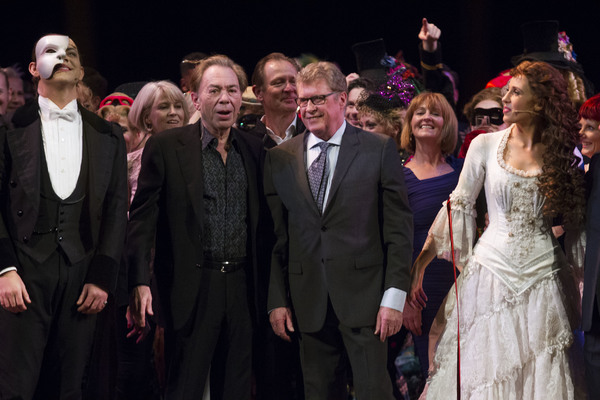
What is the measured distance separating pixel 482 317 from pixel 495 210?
0.46m

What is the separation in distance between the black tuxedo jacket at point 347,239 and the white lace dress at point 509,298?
434 mm

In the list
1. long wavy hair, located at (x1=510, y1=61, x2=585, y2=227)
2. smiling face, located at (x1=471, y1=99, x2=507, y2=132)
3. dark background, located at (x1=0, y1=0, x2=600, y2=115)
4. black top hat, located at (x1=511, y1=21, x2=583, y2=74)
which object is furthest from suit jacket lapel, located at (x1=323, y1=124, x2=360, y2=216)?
dark background, located at (x1=0, y1=0, x2=600, y2=115)

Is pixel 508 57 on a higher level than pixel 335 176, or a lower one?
higher

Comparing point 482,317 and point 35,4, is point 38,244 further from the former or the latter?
point 35,4

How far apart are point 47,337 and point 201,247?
68 cm

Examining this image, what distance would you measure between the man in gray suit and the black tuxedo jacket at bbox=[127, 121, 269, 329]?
180 millimetres

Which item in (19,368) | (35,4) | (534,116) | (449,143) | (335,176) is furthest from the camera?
(35,4)

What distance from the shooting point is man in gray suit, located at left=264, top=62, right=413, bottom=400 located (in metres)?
3.38

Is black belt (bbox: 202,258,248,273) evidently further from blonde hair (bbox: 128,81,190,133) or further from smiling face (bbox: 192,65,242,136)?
blonde hair (bbox: 128,81,190,133)

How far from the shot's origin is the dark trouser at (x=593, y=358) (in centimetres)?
345

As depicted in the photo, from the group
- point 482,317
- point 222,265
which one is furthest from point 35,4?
point 482,317

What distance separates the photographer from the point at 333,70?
3600mm

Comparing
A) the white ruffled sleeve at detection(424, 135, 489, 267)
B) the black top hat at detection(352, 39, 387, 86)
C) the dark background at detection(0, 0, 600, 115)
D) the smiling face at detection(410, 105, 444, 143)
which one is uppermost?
the dark background at detection(0, 0, 600, 115)

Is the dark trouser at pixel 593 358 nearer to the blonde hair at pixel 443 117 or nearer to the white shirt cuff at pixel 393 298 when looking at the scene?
the white shirt cuff at pixel 393 298
